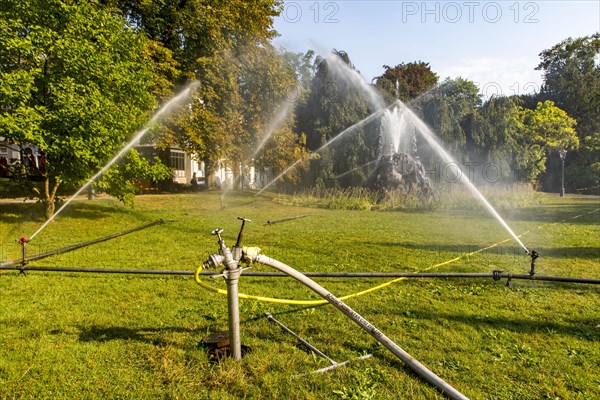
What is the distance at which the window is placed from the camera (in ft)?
121

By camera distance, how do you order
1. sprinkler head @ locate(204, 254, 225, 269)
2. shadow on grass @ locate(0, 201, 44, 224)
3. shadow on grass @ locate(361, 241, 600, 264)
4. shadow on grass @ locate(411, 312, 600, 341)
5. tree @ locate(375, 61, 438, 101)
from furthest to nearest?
tree @ locate(375, 61, 438, 101) < shadow on grass @ locate(0, 201, 44, 224) < shadow on grass @ locate(361, 241, 600, 264) < shadow on grass @ locate(411, 312, 600, 341) < sprinkler head @ locate(204, 254, 225, 269)

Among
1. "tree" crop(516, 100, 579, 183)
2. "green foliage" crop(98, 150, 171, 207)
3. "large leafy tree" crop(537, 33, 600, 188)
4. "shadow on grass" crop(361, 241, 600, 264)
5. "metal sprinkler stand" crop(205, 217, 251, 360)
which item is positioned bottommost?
"shadow on grass" crop(361, 241, 600, 264)

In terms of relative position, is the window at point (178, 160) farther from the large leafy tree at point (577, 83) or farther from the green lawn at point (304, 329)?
the large leafy tree at point (577, 83)

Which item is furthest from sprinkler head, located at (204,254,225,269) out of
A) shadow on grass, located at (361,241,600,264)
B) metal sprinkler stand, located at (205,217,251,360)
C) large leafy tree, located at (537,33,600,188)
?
large leafy tree, located at (537,33,600,188)

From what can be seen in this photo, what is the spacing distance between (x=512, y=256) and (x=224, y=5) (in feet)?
56.1

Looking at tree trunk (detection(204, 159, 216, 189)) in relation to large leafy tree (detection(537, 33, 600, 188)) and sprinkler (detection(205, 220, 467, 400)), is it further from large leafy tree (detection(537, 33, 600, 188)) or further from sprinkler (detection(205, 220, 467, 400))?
large leafy tree (detection(537, 33, 600, 188))

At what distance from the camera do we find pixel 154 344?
4.03m

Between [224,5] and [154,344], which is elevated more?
[224,5]

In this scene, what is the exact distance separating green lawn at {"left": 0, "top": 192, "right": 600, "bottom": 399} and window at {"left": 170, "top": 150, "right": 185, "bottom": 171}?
28.6 metres

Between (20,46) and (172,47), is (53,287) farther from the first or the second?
(172,47)

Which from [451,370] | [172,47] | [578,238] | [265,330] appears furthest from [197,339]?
[172,47]

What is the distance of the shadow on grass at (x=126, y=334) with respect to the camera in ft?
13.6

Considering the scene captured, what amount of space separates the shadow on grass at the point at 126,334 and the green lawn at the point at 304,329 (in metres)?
0.02

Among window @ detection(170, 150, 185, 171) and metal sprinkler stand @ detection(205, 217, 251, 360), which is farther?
window @ detection(170, 150, 185, 171)
